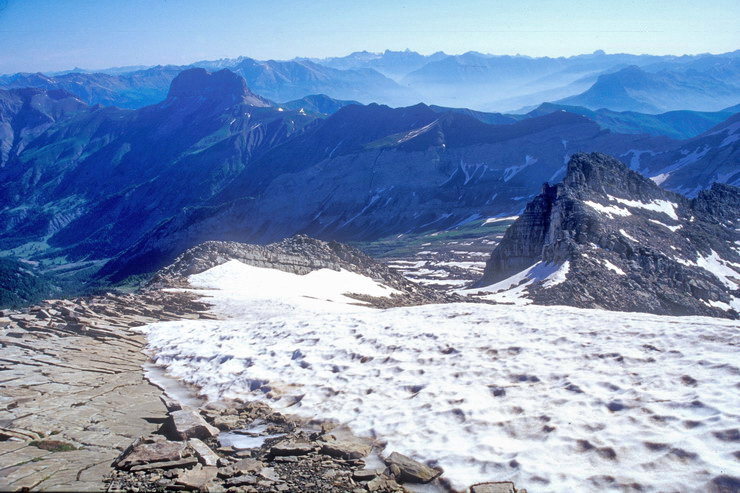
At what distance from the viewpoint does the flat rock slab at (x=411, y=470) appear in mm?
9977

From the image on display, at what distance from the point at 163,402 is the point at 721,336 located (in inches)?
554

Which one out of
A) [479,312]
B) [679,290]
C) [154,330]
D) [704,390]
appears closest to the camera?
[704,390]

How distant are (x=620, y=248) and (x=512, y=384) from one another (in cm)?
5090

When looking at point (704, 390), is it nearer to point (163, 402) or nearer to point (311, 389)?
point (311, 389)

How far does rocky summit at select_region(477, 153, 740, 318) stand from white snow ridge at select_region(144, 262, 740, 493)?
2914 centimetres

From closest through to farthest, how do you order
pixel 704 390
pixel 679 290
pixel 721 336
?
pixel 704 390 < pixel 721 336 < pixel 679 290

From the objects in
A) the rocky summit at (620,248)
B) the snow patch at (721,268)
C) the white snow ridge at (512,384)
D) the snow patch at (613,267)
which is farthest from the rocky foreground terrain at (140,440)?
the snow patch at (721,268)

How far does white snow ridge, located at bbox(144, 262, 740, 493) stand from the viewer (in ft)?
32.0

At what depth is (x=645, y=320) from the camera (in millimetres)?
17094

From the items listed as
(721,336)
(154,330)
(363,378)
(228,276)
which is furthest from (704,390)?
(228,276)

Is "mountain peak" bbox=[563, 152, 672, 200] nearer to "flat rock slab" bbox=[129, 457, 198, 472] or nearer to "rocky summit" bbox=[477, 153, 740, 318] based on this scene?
"rocky summit" bbox=[477, 153, 740, 318]

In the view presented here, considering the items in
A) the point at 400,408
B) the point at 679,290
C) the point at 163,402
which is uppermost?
the point at 400,408

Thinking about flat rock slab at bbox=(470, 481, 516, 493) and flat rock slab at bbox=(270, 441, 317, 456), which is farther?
flat rock slab at bbox=(270, 441, 317, 456)

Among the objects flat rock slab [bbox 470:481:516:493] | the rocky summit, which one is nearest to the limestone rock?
flat rock slab [bbox 470:481:516:493]
